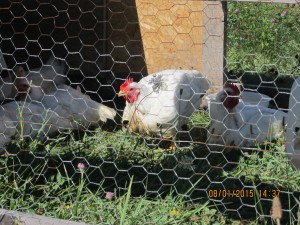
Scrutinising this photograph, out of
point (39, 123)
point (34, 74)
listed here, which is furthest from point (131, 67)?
point (39, 123)

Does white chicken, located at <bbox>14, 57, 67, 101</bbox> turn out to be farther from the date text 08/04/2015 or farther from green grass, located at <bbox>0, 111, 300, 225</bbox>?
the date text 08/04/2015

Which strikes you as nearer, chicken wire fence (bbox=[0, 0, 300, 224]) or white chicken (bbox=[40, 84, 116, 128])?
chicken wire fence (bbox=[0, 0, 300, 224])

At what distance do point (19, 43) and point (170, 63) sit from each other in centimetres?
117

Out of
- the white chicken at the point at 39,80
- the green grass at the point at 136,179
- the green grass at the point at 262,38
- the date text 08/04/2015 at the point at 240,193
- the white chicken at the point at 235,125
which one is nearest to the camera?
the green grass at the point at 136,179

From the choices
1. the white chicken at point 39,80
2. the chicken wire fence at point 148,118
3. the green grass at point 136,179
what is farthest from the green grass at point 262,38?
the green grass at point 136,179

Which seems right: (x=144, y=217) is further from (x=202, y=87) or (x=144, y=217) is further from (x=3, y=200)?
(x=202, y=87)

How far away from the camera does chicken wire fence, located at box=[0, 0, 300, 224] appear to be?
2414 millimetres

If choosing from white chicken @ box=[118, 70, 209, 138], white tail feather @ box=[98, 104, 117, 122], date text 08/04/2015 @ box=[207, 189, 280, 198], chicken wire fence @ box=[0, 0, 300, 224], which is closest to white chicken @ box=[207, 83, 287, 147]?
chicken wire fence @ box=[0, 0, 300, 224]

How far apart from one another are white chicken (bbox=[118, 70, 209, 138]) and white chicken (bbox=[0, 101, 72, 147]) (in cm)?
38

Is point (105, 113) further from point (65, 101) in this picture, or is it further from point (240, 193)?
point (240, 193)

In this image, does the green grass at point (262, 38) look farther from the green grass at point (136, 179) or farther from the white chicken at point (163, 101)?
the green grass at point (136, 179)

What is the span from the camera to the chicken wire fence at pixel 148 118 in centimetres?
241

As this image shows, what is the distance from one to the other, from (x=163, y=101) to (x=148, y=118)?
4.4 inches

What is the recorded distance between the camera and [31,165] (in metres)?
2.56
